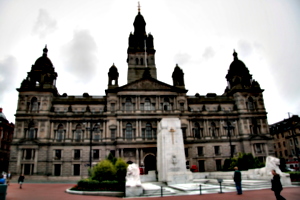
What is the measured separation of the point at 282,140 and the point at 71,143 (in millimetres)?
58840

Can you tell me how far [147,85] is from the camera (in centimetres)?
5025

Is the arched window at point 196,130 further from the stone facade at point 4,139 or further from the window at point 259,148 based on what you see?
the stone facade at point 4,139

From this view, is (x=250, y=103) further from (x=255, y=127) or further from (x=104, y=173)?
(x=104, y=173)

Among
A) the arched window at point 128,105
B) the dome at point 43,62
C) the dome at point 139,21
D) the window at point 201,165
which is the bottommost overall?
the window at point 201,165

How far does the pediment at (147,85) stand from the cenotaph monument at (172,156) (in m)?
24.7

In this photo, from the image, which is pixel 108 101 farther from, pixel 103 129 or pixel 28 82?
pixel 28 82

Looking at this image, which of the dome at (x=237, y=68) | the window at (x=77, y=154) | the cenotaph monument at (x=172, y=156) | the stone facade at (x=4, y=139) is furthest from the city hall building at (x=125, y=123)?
the cenotaph monument at (x=172, y=156)

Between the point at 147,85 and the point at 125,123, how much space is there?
374 inches

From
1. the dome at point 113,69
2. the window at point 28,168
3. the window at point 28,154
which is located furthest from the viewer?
the dome at point 113,69

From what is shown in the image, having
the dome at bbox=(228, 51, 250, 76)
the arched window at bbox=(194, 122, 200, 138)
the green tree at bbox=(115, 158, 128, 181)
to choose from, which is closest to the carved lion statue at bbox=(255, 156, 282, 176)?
the green tree at bbox=(115, 158, 128, 181)

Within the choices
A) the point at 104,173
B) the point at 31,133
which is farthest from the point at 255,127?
the point at 31,133

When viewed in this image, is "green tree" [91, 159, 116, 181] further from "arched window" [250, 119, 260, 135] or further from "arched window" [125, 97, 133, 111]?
"arched window" [250, 119, 260, 135]

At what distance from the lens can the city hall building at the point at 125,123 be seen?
149ft

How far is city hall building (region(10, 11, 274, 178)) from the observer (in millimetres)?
45562
